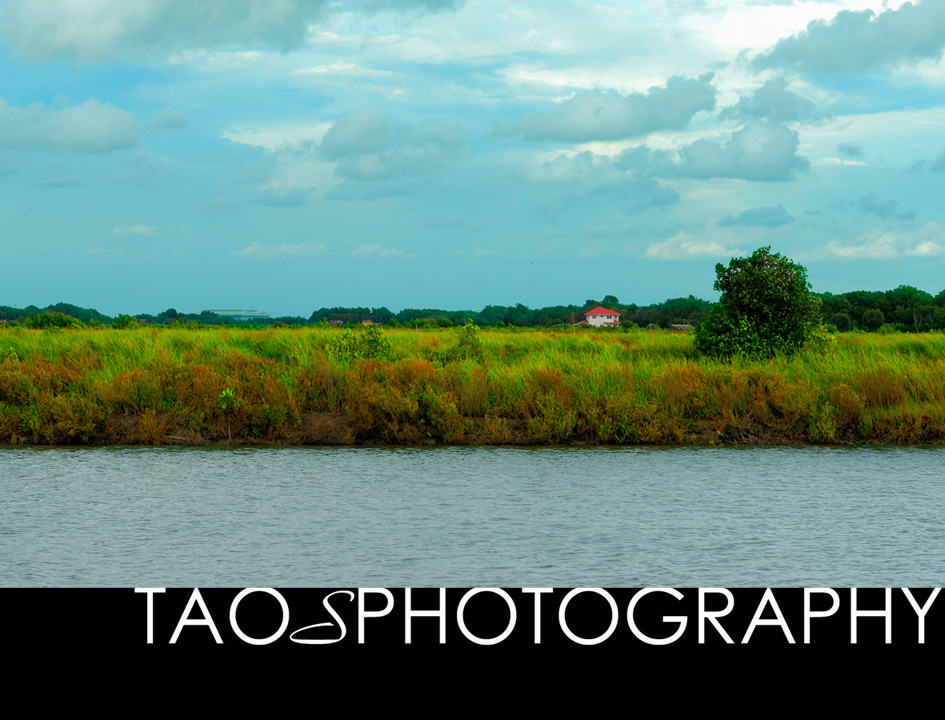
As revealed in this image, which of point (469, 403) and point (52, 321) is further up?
point (52, 321)

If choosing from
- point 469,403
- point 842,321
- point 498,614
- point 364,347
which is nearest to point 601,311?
point 842,321

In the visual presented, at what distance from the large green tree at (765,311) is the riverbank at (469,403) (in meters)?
2.31

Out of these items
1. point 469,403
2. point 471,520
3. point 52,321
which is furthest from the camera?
point 52,321

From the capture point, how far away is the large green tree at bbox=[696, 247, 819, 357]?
923 inches

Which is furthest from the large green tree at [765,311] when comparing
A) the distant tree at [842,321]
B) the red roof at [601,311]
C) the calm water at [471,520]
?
the red roof at [601,311]

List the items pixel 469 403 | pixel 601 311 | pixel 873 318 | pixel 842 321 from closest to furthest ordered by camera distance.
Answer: pixel 469 403
pixel 842 321
pixel 873 318
pixel 601 311

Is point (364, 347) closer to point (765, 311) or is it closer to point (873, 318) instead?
point (765, 311)

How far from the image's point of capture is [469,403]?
1914 cm

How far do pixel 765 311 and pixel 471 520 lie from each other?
47.9 feet

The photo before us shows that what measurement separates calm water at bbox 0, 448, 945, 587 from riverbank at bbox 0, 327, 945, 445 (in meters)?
1.80

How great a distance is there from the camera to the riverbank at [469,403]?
18312mm

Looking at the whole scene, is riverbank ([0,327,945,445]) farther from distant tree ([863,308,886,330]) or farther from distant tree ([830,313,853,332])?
distant tree ([863,308,886,330])

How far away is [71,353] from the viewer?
2347 cm

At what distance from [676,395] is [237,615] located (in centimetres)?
1326
